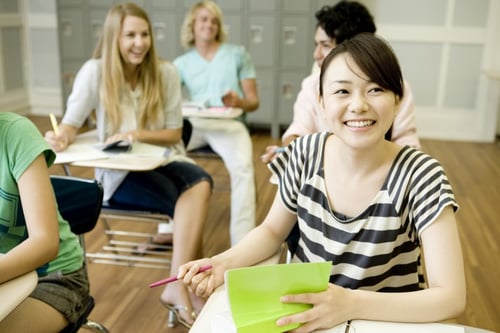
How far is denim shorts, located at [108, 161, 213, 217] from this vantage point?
261 cm

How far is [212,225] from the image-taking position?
356cm

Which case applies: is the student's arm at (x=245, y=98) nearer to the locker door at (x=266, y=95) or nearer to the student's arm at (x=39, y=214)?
the locker door at (x=266, y=95)

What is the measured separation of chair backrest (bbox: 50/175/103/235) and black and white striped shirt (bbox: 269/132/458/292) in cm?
71

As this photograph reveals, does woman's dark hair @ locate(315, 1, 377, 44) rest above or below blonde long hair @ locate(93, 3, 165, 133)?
above

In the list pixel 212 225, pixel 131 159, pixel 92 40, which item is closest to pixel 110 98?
pixel 131 159

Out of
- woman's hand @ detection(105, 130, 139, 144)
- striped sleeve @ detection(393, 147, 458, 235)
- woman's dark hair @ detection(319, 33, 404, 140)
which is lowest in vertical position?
woman's hand @ detection(105, 130, 139, 144)

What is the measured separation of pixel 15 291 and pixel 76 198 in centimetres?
72

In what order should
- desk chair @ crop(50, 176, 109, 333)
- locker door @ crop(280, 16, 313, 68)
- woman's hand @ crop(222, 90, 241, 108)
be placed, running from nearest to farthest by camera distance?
1. desk chair @ crop(50, 176, 109, 333)
2. woman's hand @ crop(222, 90, 241, 108)
3. locker door @ crop(280, 16, 313, 68)

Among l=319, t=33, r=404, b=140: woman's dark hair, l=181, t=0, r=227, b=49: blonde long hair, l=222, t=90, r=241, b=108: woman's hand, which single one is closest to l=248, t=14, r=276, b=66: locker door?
l=181, t=0, r=227, b=49: blonde long hair

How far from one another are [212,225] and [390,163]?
2368mm

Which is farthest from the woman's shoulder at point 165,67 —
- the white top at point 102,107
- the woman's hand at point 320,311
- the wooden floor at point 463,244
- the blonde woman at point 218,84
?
the woman's hand at point 320,311

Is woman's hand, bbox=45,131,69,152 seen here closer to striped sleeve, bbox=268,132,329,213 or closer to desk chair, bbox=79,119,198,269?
desk chair, bbox=79,119,198,269

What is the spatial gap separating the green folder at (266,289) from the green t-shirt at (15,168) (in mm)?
663

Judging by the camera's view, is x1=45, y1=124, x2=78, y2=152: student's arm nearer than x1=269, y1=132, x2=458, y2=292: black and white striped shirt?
No
